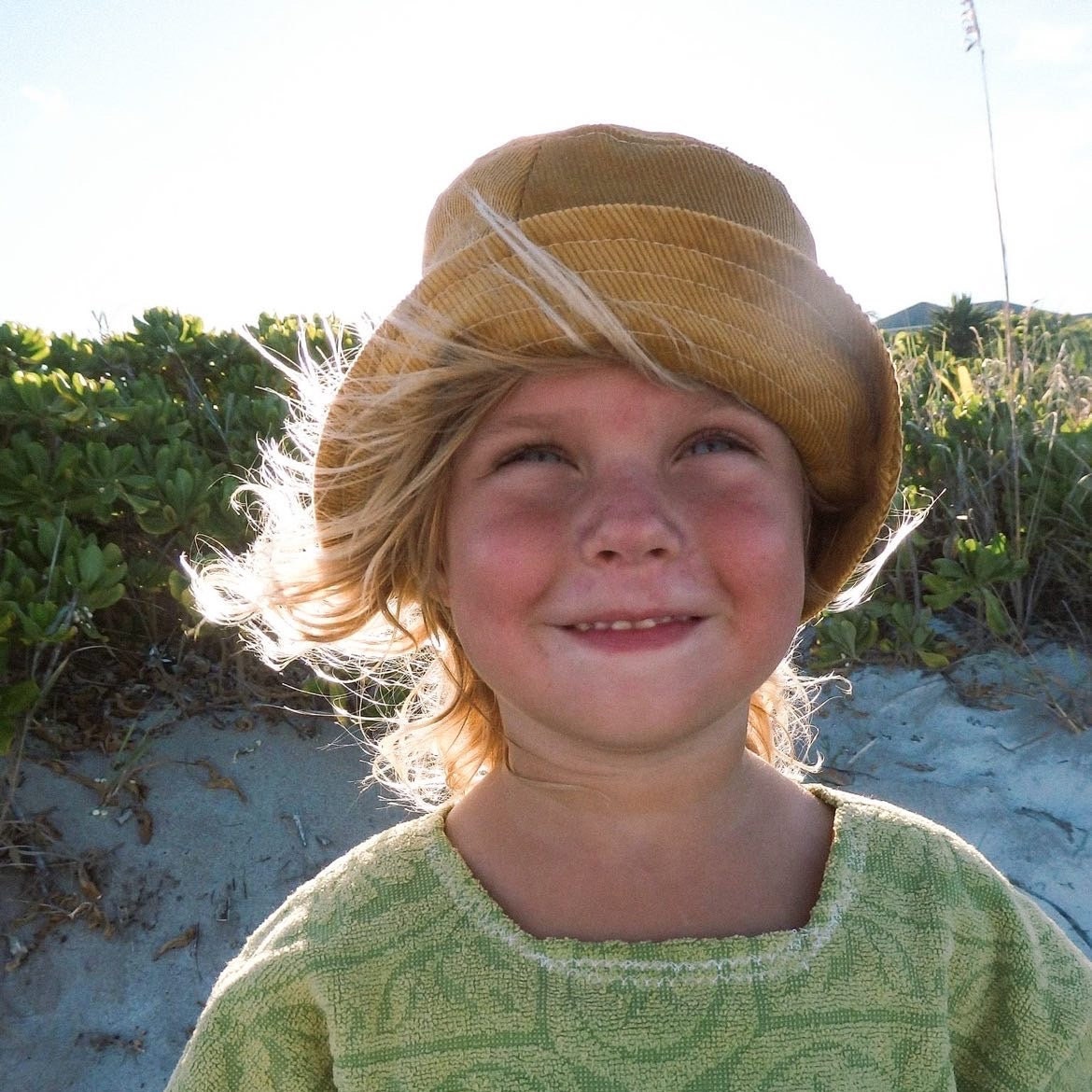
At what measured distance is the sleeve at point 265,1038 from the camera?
4.34 feet

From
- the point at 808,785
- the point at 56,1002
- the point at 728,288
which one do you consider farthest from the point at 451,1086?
the point at 56,1002

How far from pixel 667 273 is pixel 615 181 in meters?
0.15

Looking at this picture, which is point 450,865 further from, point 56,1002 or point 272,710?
point 272,710

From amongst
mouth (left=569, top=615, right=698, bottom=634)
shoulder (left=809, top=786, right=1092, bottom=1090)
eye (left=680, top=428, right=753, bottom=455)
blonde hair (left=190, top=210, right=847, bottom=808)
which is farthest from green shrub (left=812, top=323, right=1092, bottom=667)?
mouth (left=569, top=615, right=698, bottom=634)

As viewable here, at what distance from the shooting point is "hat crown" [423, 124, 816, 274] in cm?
136

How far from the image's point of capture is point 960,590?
3.51m

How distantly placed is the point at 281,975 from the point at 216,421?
2.85m

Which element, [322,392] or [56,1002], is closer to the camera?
[322,392]

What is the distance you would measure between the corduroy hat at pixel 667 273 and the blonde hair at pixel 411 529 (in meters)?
0.02

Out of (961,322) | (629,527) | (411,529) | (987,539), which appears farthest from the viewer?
(961,322)

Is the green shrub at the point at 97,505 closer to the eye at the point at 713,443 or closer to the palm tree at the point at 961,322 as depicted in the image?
the eye at the point at 713,443

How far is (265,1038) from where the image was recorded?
1326mm

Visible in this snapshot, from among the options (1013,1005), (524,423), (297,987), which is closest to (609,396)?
(524,423)

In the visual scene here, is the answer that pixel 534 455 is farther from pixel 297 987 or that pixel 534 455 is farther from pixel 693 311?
pixel 297 987
